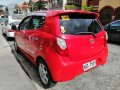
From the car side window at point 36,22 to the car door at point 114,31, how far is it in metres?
6.03

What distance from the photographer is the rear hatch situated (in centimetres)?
421

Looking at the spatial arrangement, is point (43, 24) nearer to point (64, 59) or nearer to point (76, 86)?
point (64, 59)

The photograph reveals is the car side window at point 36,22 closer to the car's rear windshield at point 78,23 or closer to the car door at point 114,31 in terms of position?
the car's rear windshield at point 78,23

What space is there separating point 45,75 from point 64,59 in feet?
Answer: 2.48

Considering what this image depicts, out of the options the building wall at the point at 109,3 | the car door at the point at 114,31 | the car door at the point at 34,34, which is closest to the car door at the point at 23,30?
the car door at the point at 34,34

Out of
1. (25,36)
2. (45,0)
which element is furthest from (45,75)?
(45,0)

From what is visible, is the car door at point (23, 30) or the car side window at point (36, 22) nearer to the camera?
the car side window at point (36, 22)

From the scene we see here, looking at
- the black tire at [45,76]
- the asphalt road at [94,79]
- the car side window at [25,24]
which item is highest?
the car side window at [25,24]

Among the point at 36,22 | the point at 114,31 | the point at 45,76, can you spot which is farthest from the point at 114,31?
the point at 45,76

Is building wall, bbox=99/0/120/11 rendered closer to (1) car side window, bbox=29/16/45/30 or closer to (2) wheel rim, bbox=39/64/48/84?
(1) car side window, bbox=29/16/45/30

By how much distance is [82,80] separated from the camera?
5.15 meters

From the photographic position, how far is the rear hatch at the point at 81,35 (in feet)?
13.8

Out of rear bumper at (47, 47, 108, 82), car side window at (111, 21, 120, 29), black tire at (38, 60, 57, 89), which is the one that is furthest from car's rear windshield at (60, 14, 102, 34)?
car side window at (111, 21, 120, 29)

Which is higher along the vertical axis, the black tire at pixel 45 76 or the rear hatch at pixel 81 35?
the rear hatch at pixel 81 35
